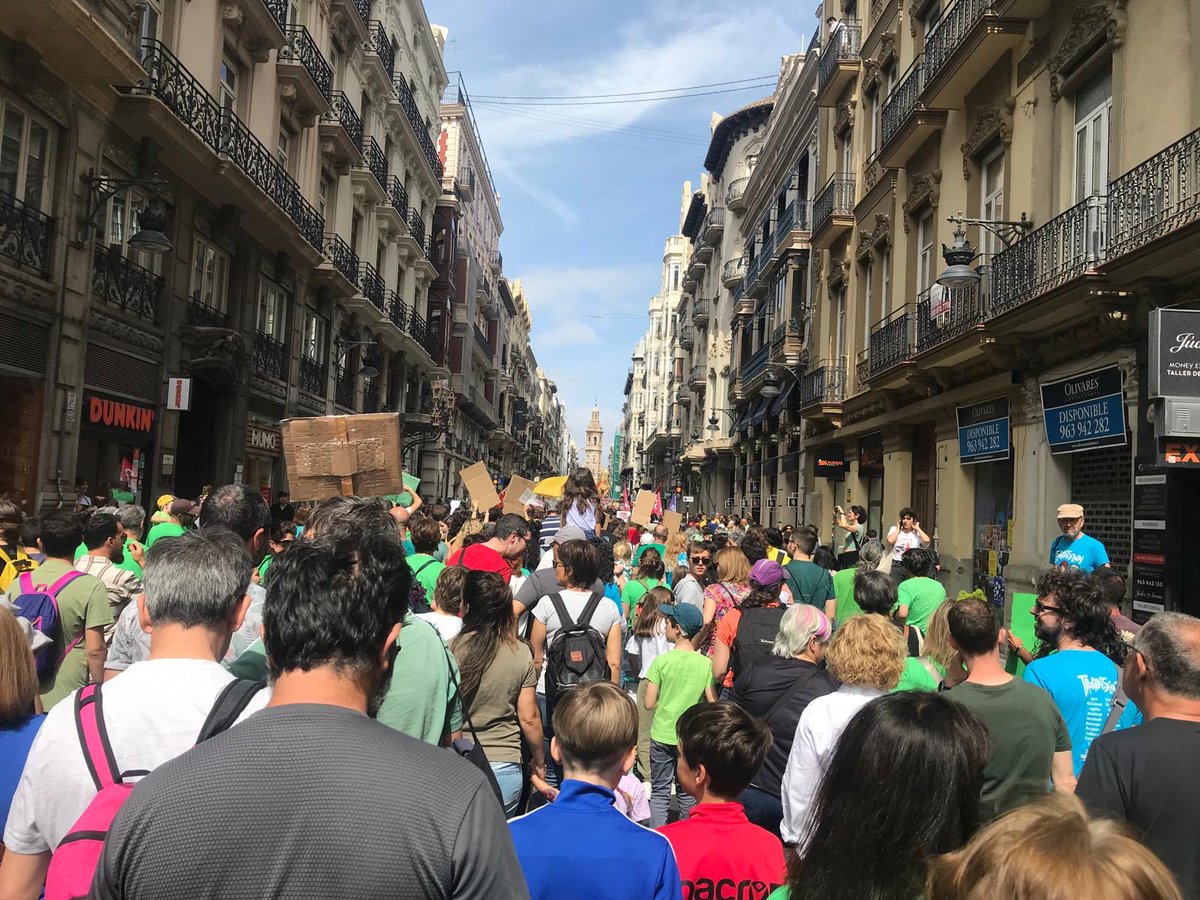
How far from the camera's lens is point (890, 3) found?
19266 millimetres

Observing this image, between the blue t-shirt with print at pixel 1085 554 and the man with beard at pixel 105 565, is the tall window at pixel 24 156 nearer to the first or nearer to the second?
the man with beard at pixel 105 565

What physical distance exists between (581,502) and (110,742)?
7.42 metres

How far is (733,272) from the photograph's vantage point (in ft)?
131

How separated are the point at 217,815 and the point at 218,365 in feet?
55.3

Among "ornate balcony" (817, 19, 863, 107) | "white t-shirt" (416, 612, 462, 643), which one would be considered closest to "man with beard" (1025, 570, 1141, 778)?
"white t-shirt" (416, 612, 462, 643)

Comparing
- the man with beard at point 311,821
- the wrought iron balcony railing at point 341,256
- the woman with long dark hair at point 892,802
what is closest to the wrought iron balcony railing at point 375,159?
the wrought iron balcony railing at point 341,256

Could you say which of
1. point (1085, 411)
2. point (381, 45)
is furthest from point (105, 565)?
point (381, 45)

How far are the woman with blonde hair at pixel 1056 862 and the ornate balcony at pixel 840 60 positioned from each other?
2322 centimetres

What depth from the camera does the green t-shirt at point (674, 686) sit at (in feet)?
18.6

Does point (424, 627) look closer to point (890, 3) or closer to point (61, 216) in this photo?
point (61, 216)

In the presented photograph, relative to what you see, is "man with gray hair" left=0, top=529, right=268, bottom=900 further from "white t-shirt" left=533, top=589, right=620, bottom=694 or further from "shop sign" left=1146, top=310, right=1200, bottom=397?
"shop sign" left=1146, top=310, right=1200, bottom=397

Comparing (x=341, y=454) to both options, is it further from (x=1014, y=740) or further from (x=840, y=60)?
(x=840, y=60)

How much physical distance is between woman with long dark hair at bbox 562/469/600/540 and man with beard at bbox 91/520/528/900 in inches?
297

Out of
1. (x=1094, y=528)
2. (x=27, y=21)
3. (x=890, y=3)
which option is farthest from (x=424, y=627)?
(x=890, y=3)
